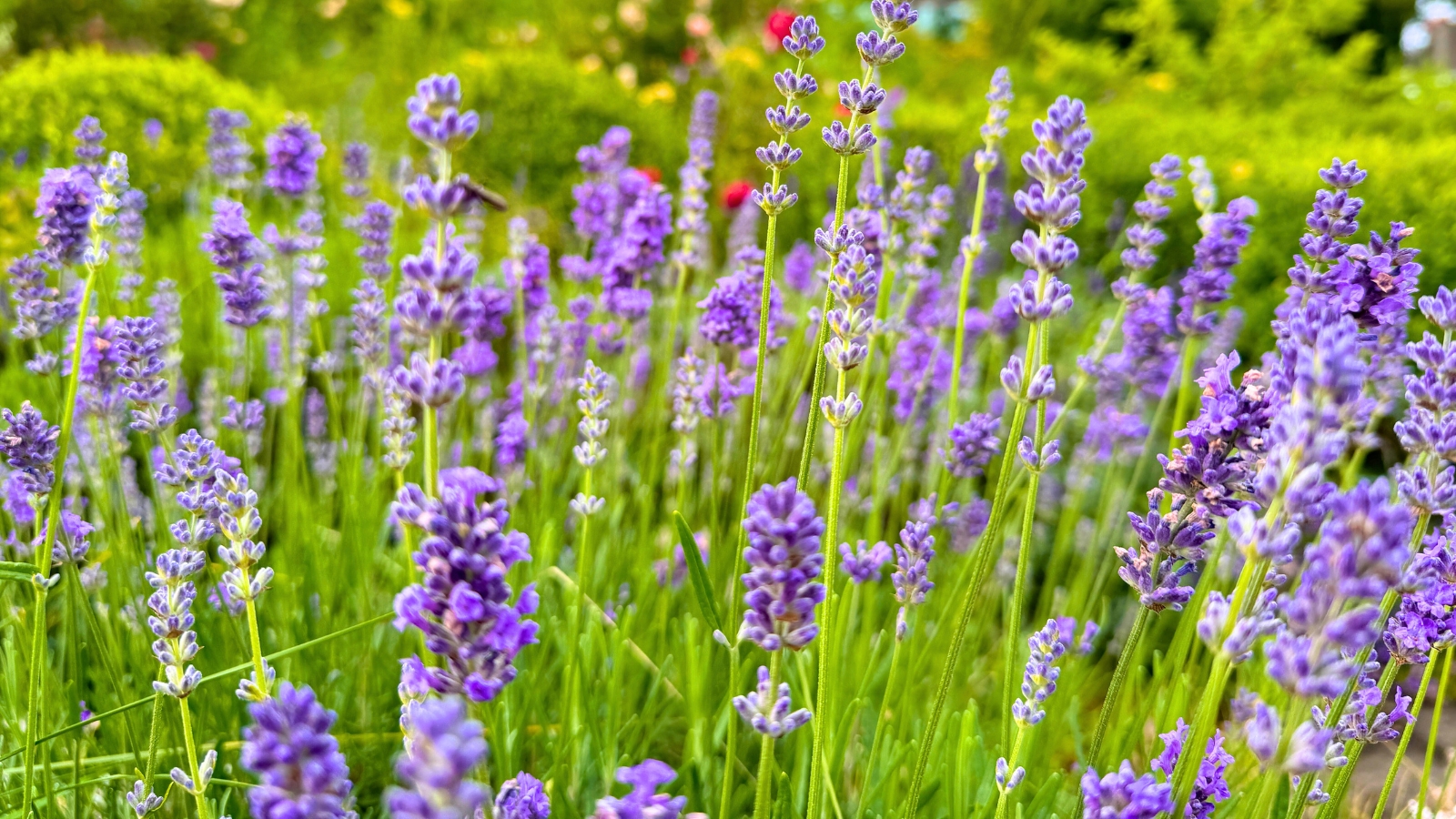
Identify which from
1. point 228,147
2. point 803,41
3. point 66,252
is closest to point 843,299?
point 803,41

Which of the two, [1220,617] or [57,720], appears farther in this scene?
[57,720]

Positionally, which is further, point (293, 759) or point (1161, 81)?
point (1161, 81)

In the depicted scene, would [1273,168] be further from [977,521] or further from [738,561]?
[738,561]

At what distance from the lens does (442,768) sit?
64 centimetres

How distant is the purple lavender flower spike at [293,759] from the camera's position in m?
0.73

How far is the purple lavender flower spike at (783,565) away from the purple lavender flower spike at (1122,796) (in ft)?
1.19

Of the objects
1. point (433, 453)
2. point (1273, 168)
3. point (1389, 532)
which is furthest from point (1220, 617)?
point (1273, 168)

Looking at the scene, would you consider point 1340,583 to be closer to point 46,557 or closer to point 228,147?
point 46,557

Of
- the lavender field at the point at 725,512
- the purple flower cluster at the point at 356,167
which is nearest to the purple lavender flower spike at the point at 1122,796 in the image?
the lavender field at the point at 725,512

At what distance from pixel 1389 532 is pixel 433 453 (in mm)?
829

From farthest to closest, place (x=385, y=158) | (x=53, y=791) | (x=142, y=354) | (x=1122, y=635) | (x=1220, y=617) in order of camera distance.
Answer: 1. (x=385, y=158)
2. (x=1122, y=635)
3. (x=142, y=354)
4. (x=53, y=791)
5. (x=1220, y=617)

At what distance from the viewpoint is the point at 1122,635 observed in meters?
3.50

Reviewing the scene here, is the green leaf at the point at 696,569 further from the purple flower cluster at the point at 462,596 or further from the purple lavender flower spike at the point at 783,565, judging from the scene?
the purple flower cluster at the point at 462,596

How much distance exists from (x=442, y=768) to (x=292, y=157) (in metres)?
2.64
